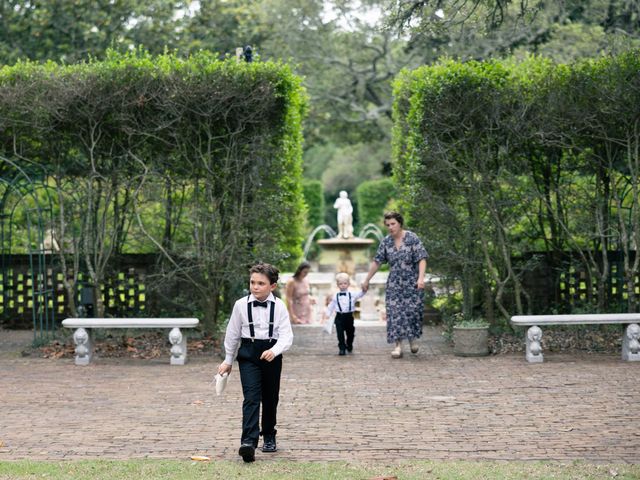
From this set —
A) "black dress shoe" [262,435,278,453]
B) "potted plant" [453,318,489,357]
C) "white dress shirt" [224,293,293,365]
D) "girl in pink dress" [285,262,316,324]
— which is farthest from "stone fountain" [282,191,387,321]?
"white dress shirt" [224,293,293,365]

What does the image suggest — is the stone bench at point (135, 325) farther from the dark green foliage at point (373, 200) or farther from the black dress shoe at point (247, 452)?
the dark green foliage at point (373, 200)

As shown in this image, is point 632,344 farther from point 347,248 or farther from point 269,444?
point 347,248

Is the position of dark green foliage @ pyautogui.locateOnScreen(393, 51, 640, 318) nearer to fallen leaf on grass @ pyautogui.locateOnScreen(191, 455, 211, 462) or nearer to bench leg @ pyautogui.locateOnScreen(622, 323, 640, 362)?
bench leg @ pyautogui.locateOnScreen(622, 323, 640, 362)

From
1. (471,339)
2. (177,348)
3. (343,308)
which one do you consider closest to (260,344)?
(177,348)

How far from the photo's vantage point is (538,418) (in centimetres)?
791

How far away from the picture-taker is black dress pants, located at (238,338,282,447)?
6.42 m

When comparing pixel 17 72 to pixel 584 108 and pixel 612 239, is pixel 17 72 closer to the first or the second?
pixel 584 108

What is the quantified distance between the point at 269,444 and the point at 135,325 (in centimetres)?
531

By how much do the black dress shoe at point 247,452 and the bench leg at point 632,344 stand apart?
6387 millimetres

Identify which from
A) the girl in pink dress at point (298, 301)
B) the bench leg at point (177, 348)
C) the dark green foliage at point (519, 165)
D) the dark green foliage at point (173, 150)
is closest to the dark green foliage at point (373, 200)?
the girl in pink dress at point (298, 301)

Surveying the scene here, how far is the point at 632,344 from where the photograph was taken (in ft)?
37.2

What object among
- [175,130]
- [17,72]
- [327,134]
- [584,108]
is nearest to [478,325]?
[584,108]

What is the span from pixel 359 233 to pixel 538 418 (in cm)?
3020

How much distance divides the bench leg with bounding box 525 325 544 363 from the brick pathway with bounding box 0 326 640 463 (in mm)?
150
